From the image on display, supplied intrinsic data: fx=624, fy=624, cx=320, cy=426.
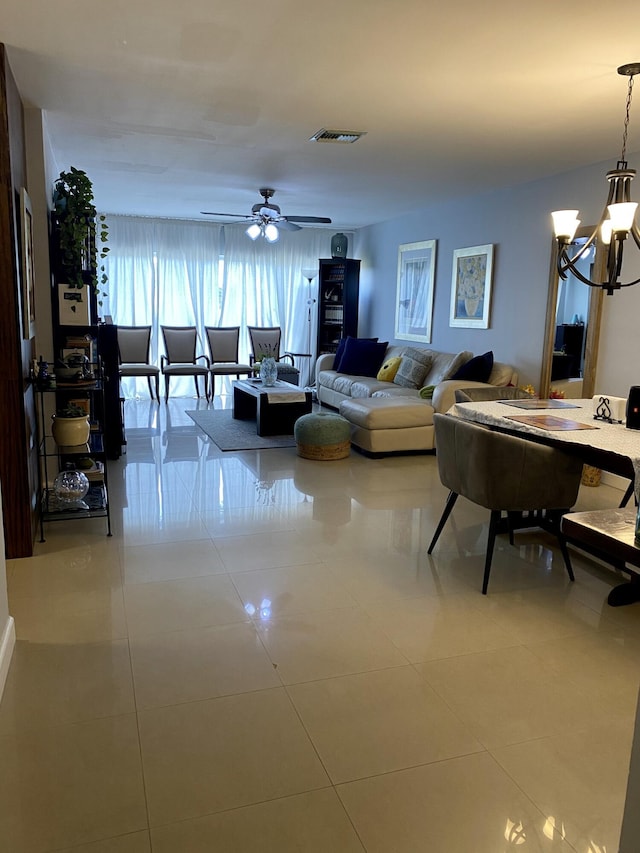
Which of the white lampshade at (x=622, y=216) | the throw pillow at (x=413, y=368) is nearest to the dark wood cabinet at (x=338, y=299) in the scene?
the throw pillow at (x=413, y=368)

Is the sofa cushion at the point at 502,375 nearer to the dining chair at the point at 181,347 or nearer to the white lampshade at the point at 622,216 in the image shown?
the white lampshade at the point at 622,216

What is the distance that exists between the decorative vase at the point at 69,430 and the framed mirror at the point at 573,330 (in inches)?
146

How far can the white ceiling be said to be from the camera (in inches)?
99.9

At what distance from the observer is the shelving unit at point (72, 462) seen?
362 centimetres

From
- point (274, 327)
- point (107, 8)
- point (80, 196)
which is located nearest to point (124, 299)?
point (274, 327)

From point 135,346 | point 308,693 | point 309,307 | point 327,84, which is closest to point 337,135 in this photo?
point 327,84

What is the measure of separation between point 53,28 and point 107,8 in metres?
0.38

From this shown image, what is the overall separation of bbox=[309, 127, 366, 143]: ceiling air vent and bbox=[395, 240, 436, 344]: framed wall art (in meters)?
3.09

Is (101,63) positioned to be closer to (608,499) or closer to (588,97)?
(588,97)

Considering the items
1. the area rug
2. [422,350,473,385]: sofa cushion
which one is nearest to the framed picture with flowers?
[422,350,473,385]: sofa cushion

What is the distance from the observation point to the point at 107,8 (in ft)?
8.21

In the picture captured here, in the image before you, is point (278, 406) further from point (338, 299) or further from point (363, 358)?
point (338, 299)

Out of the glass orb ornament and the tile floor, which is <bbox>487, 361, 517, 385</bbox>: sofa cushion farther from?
the glass orb ornament

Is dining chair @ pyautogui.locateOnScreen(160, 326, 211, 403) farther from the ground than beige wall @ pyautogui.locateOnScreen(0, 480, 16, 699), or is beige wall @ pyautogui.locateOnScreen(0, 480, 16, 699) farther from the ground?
dining chair @ pyautogui.locateOnScreen(160, 326, 211, 403)
